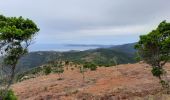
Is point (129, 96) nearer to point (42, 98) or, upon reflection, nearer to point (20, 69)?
point (42, 98)

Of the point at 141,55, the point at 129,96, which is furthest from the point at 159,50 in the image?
the point at 129,96

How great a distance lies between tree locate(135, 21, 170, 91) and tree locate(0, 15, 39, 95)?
18061 millimetres

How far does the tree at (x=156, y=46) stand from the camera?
4084 cm

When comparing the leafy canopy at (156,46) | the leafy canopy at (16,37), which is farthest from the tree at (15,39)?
the leafy canopy at (156,46)

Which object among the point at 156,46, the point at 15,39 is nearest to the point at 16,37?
the point at 15,39

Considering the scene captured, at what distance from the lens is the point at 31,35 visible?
25.4 metres

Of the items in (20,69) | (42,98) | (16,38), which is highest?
(16,38)

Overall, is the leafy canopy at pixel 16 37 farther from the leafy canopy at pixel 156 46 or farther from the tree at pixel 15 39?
the leafy canopy at pixel 156 46

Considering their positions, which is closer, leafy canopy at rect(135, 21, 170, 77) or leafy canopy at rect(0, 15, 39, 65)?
leafy canopy at rect(0, 15, 39, 65)

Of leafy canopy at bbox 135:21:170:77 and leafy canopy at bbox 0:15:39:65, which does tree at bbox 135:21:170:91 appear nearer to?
leafy canopy at bbox 135:21:170:77

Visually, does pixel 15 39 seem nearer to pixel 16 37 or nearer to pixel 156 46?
pixel 16 37

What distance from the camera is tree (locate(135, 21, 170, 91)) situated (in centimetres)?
4084

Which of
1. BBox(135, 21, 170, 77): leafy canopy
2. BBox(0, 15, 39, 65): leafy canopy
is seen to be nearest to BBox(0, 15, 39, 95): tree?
BBox(0, 15, 39, 65): leafy canopy

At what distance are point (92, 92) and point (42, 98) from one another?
23.7ft
